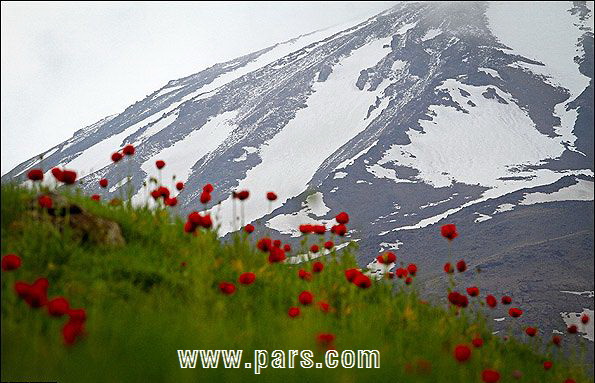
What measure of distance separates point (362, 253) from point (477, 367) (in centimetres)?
14935

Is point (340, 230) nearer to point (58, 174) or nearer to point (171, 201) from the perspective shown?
point (171, 201)

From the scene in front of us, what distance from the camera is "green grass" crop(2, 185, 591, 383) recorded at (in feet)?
7.71

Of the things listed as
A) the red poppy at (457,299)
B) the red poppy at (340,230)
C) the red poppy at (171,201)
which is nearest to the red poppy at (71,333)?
the red poppy at (171,201)

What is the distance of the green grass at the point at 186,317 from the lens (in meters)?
2.35

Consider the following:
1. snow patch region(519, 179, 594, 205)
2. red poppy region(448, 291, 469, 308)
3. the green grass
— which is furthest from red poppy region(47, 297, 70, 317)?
snow patch region(519, 179, 594, 205)

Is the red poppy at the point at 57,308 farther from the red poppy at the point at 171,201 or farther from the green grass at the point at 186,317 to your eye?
the red poppy at the point at 171,201

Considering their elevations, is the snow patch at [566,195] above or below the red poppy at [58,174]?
below

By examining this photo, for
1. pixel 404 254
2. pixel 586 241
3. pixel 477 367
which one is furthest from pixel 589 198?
pixel 477 367

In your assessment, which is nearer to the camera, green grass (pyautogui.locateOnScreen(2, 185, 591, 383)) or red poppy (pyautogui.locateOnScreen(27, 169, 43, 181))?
green grass (pyautogui.locateOnScreen(2, 185, 591, 383))

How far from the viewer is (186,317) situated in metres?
3.15

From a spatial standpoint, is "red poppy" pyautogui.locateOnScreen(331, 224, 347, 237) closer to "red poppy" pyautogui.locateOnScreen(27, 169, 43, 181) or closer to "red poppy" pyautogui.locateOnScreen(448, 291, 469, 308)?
"red poppy" pyautogui.locateOnScreen(448, 291, 469, 308)

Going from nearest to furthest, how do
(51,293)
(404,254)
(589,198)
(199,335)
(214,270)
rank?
(199,335) → (51,293) → (214,270) → (404,254) → (589,198)

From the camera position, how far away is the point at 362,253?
15138 cm

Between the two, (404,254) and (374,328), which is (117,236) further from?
(404,254)
